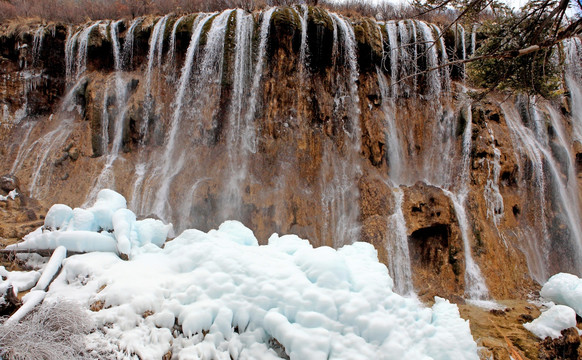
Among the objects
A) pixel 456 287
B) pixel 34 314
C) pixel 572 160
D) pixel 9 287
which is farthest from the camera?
pixel 572 160

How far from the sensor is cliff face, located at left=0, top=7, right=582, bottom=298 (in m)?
11.4

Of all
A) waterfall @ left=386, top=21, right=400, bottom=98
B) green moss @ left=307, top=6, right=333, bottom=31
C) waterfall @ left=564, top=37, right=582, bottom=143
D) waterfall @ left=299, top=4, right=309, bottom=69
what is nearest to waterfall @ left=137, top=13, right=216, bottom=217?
waterfall @ left=299, top=4, right=309, bottom=69

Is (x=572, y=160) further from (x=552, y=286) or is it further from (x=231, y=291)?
(x=231, y=291)

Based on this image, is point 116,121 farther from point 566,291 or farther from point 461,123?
point 566,291

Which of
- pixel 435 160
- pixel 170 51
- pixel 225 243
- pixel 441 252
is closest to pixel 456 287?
pixel 441 252

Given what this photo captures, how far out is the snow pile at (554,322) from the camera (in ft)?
19.3

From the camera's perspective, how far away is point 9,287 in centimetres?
357

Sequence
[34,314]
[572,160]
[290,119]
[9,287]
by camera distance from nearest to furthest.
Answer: [34,314] < [9,287] < [290,119] < [572,160]

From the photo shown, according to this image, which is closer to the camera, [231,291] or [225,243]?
[231,291]

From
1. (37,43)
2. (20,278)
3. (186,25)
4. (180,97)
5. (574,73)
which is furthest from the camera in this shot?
(37,43)

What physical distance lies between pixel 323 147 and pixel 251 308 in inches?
365

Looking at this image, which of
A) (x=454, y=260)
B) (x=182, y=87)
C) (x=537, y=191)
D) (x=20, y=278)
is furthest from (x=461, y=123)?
(x=20, y=278)

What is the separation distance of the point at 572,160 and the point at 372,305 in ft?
44.5

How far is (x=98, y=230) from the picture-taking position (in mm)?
5215
